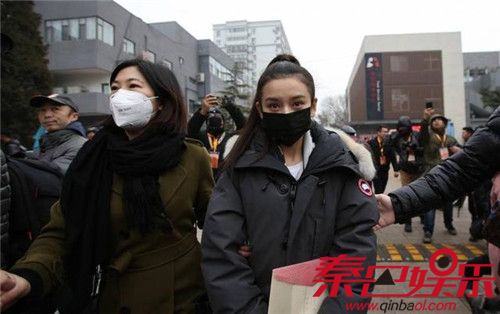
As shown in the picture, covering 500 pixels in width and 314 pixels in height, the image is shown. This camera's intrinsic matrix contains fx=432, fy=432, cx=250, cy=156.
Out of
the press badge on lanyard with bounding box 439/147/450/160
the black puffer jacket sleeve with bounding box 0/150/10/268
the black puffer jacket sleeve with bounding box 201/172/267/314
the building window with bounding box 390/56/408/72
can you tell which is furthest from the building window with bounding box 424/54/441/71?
the black puffer jacket sleeve with bounding box 0/150/10/268

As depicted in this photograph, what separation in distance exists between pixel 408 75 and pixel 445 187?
167ft

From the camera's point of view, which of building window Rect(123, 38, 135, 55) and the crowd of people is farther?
building window Rect(123, 38, 135, 55)

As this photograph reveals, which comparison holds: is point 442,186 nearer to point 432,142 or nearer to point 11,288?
point 11,288

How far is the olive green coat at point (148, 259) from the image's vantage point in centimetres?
194

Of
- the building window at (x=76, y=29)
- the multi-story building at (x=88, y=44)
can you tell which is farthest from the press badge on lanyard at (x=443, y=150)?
the building window at (x=76, y=29)

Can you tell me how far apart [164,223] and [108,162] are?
412 mm

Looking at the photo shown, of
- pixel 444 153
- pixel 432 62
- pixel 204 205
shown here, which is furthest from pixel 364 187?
pixel 432 62

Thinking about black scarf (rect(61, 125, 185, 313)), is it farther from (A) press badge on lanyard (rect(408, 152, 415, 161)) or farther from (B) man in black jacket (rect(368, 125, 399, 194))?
(B) man in black jacket (rect(368, 125, 399, 194))

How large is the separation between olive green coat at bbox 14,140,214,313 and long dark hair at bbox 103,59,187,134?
250 mm

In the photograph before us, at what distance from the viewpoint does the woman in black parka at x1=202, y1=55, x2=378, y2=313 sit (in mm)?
1767

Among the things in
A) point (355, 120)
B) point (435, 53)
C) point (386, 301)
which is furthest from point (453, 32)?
point (386, 301)

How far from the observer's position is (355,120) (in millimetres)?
52594

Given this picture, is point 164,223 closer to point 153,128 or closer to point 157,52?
point 153,128

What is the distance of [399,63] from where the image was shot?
49125 mm
